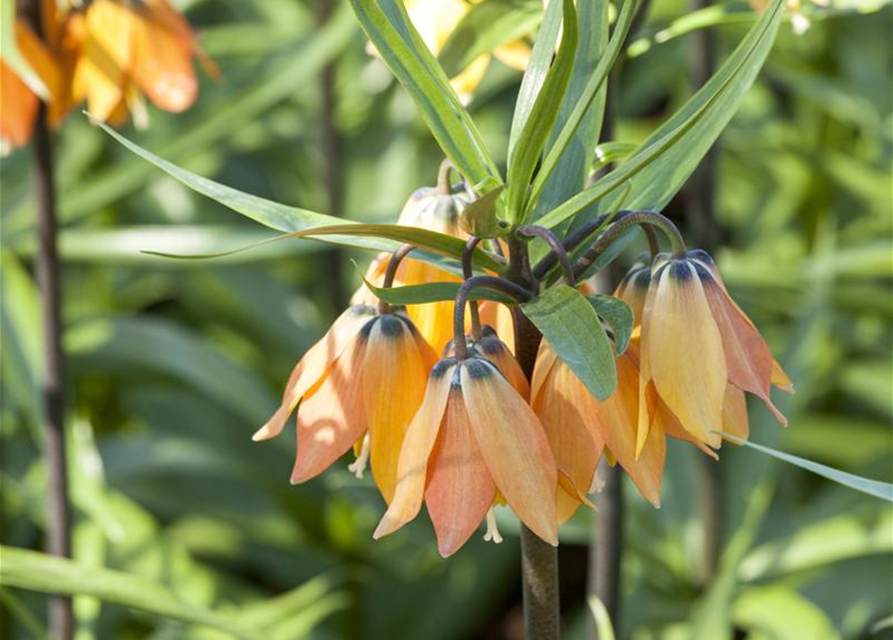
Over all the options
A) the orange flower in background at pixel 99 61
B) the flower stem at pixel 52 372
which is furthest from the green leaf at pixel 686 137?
the flower stem at pixel 52 372

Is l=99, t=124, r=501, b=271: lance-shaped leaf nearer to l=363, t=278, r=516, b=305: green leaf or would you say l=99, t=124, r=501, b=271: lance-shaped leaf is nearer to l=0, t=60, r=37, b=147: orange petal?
l=363, t=278, r=516, b=305: green leaf

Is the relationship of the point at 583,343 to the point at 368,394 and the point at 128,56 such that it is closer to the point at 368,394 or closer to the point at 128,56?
the point at 368,394

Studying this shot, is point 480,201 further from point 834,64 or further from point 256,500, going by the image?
point 834,64

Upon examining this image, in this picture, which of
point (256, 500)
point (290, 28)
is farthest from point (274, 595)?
point (290, 28)

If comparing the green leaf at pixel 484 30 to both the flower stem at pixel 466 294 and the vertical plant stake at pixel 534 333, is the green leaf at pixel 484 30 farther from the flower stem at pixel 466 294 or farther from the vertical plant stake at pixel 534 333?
the flower stem at pixel 466 294

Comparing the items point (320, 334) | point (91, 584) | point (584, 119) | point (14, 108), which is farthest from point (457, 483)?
point (320, 334)

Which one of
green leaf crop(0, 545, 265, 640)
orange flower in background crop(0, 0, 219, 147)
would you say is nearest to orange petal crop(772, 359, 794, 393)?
green leaf crop(0, 545, 265, 640)

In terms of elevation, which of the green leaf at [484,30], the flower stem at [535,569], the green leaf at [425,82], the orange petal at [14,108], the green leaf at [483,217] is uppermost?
the orange petal at [14,108]
